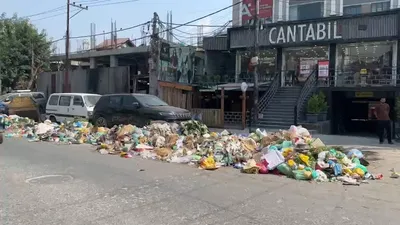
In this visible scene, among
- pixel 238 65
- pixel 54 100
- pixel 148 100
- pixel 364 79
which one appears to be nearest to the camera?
pixel 148 100

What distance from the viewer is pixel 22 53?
40.4m

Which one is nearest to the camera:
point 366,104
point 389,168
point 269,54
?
point 389,168

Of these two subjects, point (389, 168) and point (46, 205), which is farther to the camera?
point (389, 168)

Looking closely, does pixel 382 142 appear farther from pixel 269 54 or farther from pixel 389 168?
pixel 269 54

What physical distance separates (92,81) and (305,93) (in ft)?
50.9

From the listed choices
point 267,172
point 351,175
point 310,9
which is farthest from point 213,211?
point 310,9

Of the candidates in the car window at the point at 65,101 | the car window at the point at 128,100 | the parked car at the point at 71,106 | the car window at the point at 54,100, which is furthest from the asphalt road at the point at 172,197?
the car window at the point at 54,100

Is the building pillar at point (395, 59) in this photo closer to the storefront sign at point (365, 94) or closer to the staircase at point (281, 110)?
the storefront sign at point (365, 94)

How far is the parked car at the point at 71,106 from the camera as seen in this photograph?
19.2 metres

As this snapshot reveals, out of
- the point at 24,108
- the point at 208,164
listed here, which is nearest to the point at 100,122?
the point at 24,108

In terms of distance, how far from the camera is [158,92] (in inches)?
904

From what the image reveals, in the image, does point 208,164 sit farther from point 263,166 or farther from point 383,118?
point 383,118

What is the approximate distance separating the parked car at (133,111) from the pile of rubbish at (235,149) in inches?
56.9

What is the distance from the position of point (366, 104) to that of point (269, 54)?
674 centimetres
